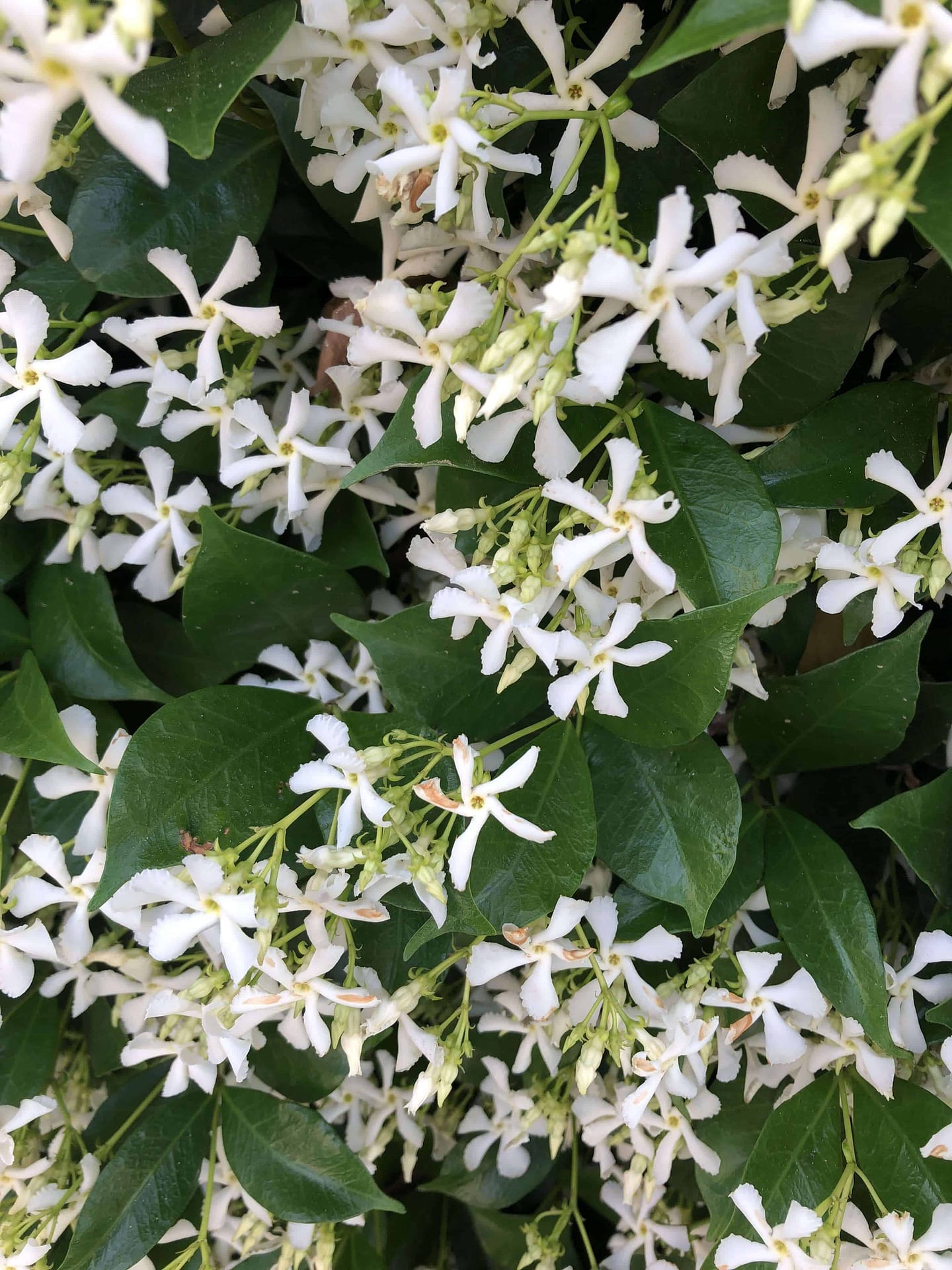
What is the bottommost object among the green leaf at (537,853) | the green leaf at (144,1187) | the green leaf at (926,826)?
the green leaf at (144,1187)

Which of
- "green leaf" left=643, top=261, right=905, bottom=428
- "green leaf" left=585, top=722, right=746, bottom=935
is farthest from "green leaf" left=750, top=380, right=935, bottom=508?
"green leaf" left=585, top=722, right=746, bottom=935

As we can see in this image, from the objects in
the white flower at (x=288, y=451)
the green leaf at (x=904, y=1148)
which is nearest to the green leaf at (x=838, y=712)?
the green leaf at (x=904, y=1148)

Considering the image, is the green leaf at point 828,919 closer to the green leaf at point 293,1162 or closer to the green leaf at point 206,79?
the green leaf at point 293,1162

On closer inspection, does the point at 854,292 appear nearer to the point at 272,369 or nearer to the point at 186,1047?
the point at 272,369

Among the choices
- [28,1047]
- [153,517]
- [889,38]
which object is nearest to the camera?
[889,38]

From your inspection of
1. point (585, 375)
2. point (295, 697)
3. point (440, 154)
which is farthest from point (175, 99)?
point (295, 697)

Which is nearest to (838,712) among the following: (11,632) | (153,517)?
(153,517)

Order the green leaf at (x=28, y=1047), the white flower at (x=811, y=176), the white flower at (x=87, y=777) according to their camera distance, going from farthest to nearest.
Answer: the green leaf at (x=28, y=1047)
the white flower at (x=87, y=777)
the white flower at (x=811, y=176)

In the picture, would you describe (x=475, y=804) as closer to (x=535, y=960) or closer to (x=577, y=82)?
(x=535, y=960)
